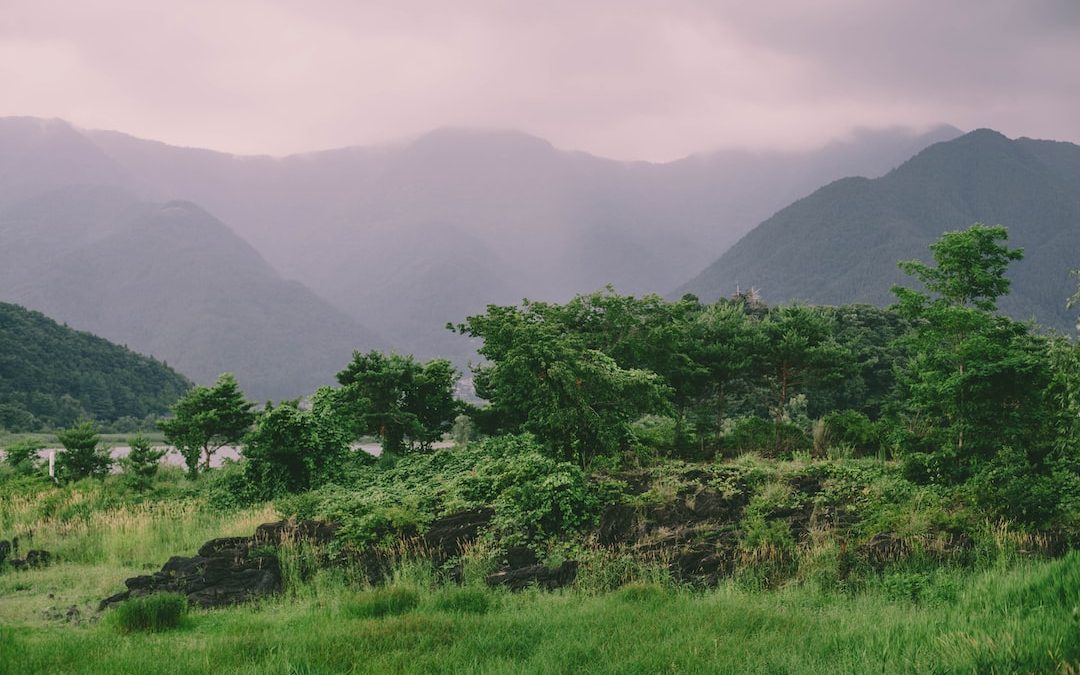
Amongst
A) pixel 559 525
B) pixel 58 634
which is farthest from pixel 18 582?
pixel 559 525

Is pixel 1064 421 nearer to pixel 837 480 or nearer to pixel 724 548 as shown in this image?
pixel 837 480

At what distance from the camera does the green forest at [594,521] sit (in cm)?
580

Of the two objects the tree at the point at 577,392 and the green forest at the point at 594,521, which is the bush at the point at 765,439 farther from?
the tree at the point at 577,392

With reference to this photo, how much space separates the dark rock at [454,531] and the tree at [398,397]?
1010 cm

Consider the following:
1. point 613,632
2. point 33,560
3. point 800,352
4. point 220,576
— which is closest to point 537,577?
point 613,632

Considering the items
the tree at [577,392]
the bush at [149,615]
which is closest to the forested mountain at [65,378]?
the tree at [577,392]

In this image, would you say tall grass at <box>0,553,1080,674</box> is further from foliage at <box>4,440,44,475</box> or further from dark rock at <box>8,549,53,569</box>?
foliage at <box>4,440,44,475</box>

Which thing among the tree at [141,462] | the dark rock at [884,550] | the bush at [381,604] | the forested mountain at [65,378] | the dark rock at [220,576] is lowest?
the dark rock at [884,550]

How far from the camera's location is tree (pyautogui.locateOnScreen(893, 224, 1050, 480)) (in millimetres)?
11406

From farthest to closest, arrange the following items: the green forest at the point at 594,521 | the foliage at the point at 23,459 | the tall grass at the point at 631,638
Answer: the foliage at the point at 23,459
the green forest at the point at 594,521
the tall grass at the point at 631,638

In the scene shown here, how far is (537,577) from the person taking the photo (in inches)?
352

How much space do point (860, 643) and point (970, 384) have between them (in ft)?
25.7

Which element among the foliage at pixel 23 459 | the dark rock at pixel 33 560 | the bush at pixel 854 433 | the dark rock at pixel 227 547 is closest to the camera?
the dark rock at pixel 227 547

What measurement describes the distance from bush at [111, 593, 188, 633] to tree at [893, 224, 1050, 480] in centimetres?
1172
